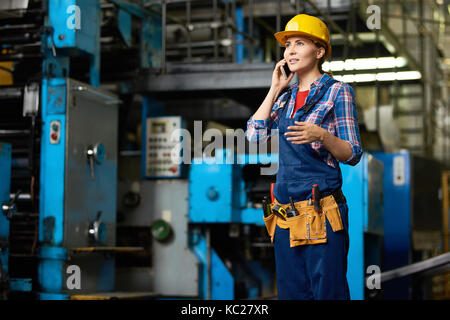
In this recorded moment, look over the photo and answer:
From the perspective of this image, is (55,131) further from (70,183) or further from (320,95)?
(320,95)

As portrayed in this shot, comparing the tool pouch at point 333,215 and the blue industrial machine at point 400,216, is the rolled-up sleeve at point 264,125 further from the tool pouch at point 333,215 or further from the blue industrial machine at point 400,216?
the blue industrial machine at point 400,216

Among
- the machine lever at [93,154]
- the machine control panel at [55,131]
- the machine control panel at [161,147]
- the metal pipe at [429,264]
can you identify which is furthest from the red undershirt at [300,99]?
the machine control panel at [161,147]

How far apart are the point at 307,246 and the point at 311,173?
33cm

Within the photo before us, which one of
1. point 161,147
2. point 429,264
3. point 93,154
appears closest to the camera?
point 429,264

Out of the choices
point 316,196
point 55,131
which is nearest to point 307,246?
point 316,196

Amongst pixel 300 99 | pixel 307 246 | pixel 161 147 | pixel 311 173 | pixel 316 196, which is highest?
pixel 161 147

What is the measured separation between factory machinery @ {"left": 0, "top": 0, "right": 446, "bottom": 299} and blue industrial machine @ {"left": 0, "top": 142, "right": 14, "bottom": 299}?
0.01 m

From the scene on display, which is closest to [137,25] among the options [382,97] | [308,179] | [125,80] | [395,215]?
[125,80]

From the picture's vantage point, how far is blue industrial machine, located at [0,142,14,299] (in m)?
5.43

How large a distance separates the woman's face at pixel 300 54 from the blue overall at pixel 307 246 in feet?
0.48

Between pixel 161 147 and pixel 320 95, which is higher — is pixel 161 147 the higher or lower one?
the higher one

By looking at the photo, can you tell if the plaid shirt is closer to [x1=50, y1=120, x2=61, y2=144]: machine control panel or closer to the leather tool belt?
the leather tool belt

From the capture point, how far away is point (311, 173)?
10.2 feet
